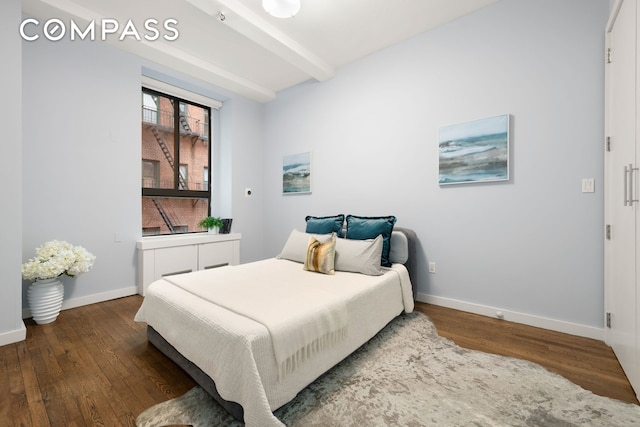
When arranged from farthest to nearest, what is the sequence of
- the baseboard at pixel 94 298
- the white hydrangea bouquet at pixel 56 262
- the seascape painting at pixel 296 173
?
the seascape painting at pixel 296 173 < the baseboard at pixel 94 298 < the white hydrangea bouquet at pixel 56 262

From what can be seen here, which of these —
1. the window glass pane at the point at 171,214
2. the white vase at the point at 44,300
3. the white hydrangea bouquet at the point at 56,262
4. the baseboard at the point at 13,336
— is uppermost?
the window glass pane at the point at 171,214

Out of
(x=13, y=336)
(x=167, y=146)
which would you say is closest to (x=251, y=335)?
(x=13, y=336)

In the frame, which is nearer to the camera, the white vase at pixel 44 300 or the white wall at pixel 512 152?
the white wall at pixel 512 152

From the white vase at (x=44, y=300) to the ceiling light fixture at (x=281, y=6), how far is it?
3149mm

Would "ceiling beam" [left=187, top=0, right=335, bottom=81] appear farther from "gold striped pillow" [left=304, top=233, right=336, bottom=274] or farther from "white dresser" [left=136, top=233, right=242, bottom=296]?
"white dresser" [left=136, top=233, right=242, bottom=296]

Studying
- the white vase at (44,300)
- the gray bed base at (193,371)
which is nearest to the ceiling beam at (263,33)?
the gray bed base at (193,371)

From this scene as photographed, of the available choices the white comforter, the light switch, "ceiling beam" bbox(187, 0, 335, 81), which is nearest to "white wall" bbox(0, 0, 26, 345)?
the white comforter

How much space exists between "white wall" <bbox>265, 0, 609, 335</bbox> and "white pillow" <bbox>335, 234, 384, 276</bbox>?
2.58 feet

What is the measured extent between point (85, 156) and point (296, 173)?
2.51 meters

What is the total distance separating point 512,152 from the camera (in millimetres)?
2479

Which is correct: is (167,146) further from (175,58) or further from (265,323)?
(265,323)

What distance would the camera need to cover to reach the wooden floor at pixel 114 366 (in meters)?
1.44

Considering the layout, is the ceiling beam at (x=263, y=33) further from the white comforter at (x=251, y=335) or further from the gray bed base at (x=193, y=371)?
the gray bed base at (x=193, y=371)

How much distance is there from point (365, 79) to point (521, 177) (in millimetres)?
2090
